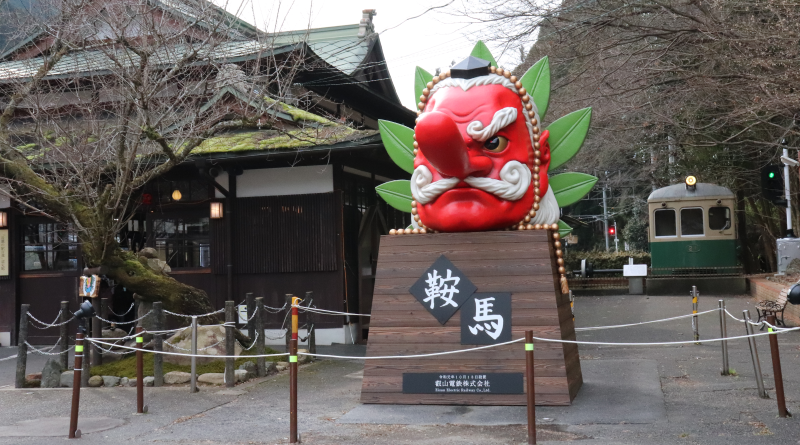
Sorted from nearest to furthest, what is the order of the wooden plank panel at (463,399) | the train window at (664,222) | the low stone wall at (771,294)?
the wooden plank panel at (463,399), the low stone wall at (771,294), the train window at (664,222)

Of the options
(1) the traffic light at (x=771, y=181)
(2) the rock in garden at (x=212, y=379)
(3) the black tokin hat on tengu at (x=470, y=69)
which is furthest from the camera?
(1) the traffic light at (x=771, y=181)

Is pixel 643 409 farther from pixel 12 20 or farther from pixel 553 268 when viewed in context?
pixel 12 20

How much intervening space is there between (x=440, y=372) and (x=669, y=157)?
787 inches

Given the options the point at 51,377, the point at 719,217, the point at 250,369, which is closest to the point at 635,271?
the point at 719,217

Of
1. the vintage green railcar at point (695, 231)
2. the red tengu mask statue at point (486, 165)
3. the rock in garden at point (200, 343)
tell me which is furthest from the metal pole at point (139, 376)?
the vintage green railcar at point (695, 231)

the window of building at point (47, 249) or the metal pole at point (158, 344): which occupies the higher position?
the window of building at point (47, 249)

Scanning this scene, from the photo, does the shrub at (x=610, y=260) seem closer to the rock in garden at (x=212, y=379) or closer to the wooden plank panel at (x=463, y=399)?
the rock in garden at (x=212, y=379)

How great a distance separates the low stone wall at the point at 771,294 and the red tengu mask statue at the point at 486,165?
7.83m

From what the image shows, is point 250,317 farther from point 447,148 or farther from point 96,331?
point 447,148

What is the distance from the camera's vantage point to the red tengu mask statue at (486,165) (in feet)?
26.6

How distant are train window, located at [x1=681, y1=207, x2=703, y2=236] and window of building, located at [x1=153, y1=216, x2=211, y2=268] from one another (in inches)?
584

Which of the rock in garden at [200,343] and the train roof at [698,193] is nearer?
the rock in garden at [200,343]

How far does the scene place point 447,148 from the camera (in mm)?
7465

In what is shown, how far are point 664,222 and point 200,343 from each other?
16663 mm
